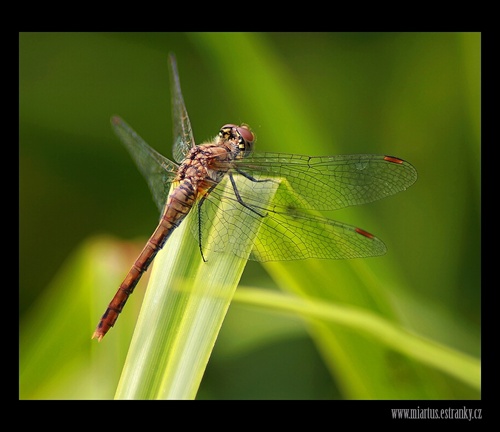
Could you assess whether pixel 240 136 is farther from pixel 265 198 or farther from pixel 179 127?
pixel 265 198

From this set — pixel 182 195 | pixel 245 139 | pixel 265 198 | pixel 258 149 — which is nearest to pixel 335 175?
pixel 265 198

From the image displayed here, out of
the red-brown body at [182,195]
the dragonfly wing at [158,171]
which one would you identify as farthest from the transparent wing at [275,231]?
the dragonfly wing at [158,171]

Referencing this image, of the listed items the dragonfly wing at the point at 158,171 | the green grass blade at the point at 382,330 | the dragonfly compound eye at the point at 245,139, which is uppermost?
the dragonfly compound eye at the point at 245,139

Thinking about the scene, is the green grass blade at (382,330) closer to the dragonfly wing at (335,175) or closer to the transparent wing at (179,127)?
the dragonfly wing at (335,175)

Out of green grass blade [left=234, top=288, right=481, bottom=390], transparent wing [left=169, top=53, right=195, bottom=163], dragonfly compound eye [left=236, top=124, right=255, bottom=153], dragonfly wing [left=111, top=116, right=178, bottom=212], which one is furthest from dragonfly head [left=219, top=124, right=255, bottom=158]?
green grass blade [left=234, top=288, right=481, bottom=390]

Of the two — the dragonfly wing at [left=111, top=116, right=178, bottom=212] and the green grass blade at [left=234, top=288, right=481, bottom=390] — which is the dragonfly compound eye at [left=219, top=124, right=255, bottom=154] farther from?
the green grass blade at [left=234, top=288, right=481, bottom=390]
